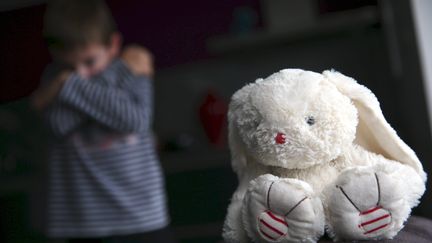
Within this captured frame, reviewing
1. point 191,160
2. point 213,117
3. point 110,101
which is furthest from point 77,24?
point 213,117

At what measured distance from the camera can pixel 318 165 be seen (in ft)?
1.57

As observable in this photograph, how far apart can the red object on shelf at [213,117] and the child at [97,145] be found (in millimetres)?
681

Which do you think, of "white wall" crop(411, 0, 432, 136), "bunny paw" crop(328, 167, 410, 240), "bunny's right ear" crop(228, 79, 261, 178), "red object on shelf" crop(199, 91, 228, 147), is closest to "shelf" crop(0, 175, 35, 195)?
"red object on shelf" crop(199, 91, 228, 147)

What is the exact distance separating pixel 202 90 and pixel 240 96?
1.75 meters

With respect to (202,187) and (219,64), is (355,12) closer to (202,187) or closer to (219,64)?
(219,64)

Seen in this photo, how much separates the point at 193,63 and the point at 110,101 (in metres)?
1.08

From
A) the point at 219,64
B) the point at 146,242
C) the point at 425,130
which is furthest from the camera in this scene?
the point at 219,64

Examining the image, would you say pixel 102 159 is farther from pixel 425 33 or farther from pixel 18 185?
pixel 18 185

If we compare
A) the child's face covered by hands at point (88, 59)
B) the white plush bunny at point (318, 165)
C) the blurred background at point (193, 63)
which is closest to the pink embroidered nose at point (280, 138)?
the white plush bunny at point (318, 165)

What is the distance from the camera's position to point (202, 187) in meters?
1.86

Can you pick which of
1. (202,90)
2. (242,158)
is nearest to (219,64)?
(202,90)

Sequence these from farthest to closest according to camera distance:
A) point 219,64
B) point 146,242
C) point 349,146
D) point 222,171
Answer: point 219,64, point 222,171, point 146,242, point 349,146

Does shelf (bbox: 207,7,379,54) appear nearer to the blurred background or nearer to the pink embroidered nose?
the blurred background

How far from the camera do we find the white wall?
4.33 feet
